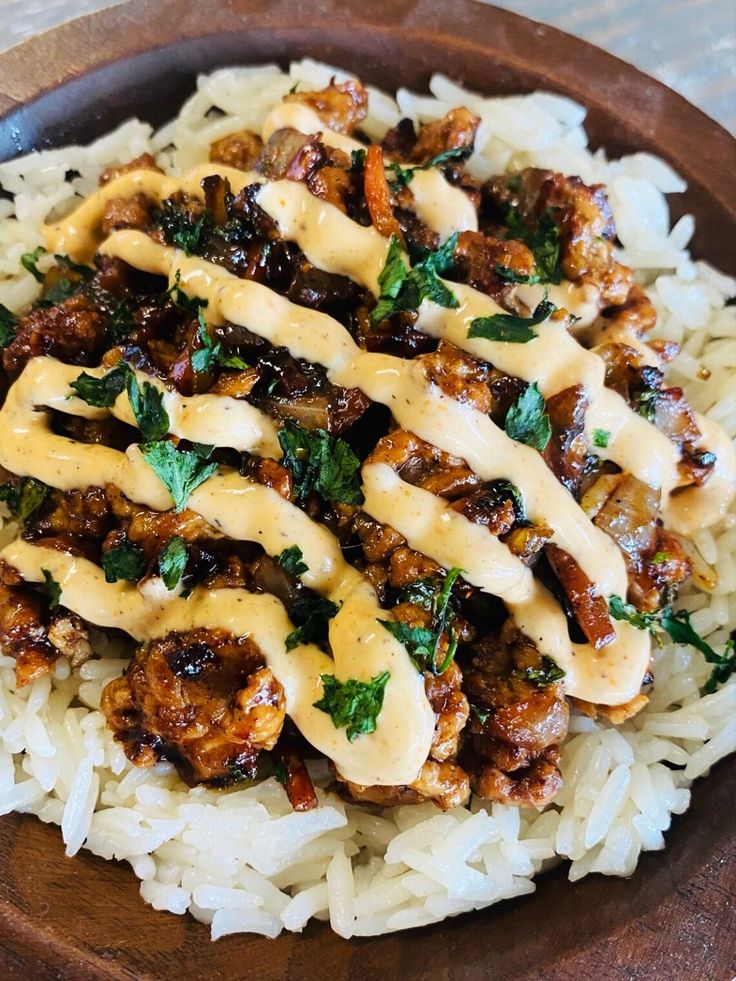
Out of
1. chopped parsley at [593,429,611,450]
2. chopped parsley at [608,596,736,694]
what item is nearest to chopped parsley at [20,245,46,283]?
chopped parsley at [593,429,611,450]

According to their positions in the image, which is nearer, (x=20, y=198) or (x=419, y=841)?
(x=419, y=841)

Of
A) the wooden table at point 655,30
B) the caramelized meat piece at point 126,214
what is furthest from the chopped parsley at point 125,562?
the wooden table at point 655,30

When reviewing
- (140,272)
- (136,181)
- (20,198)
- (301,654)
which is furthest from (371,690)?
(20,198)

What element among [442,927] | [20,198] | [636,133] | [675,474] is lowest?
[442,927]

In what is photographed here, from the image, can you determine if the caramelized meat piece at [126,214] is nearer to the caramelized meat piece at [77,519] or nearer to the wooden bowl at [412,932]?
the wooden bowl at [412,932]

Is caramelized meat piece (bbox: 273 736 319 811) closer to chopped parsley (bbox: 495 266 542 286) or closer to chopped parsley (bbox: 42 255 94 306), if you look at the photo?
chopped parsley (bbox: 495 266 542 286)

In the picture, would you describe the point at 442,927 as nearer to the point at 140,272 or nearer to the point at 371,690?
the point at 371,690

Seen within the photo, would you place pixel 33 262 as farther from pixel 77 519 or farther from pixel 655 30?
pixel 655 30
